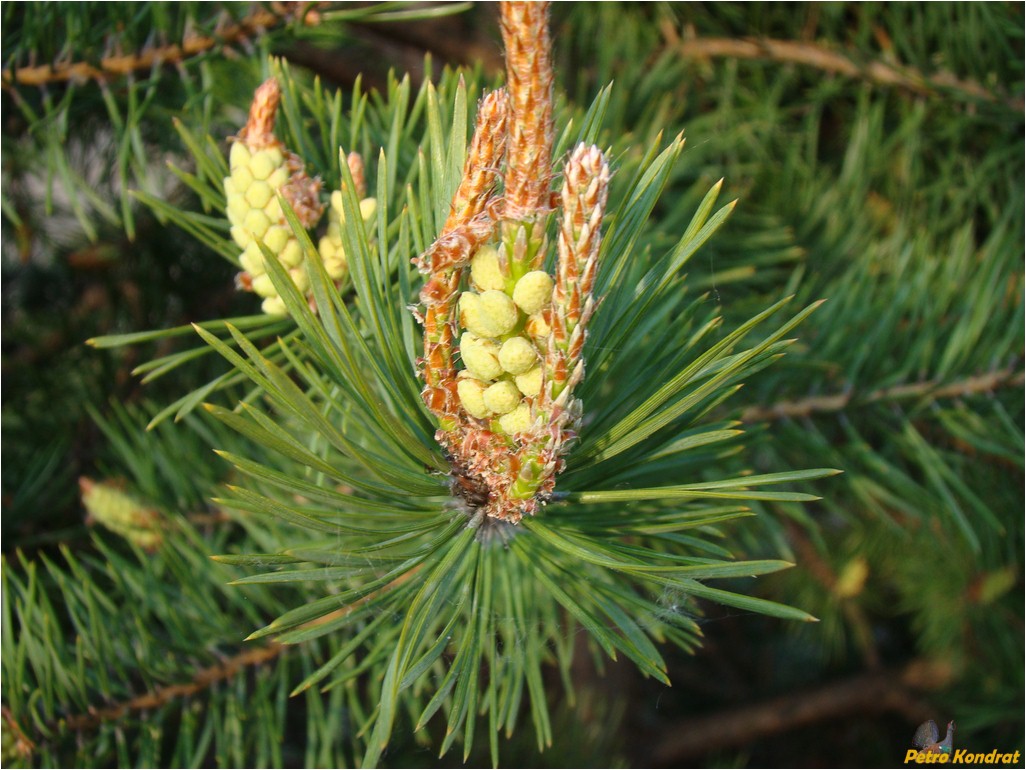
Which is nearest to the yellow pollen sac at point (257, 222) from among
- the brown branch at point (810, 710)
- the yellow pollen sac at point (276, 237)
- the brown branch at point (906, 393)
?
the yellow pollen sac at point (276, 237)

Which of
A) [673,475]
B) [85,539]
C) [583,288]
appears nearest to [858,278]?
[673,475]

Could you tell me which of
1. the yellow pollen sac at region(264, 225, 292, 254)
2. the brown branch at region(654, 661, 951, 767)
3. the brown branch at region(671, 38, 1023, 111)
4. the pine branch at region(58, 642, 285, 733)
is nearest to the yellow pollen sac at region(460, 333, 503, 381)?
the yellow pollen sac at region(264, 225, 292, 254)

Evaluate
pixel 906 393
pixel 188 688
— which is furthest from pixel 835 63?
pixel 188 688

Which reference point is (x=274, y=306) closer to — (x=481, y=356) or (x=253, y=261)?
(x=253, y=261)

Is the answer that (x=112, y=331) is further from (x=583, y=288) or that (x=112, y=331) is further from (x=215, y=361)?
(x=583, y=288)

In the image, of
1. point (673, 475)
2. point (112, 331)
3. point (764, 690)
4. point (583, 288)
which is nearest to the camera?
point (583, 288)

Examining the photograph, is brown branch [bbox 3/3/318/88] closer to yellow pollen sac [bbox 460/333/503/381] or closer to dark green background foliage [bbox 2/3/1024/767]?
dark green background foliage [bbox 2/3/1024/767]

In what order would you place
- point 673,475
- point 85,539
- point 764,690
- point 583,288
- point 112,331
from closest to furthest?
1. point 583,288
2. point 673,475
3. point 85,539
4. point 112,331
5. point 764,690
